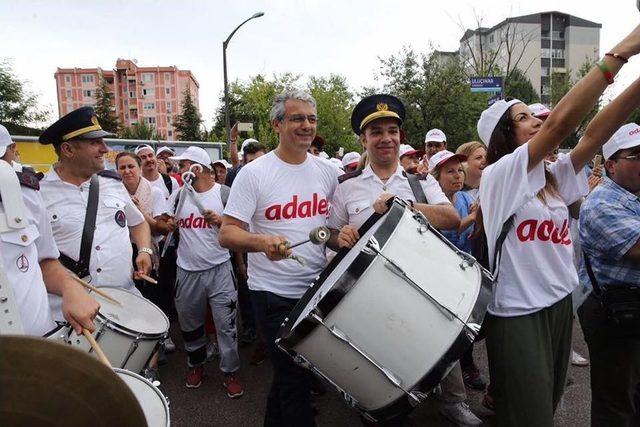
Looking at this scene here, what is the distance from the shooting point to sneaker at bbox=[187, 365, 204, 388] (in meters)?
4.41

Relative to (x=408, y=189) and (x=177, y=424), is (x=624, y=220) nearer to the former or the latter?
(x=408, y=189)

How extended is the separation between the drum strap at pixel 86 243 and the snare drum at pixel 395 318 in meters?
1.87

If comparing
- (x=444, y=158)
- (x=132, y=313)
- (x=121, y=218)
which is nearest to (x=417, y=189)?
(x=444, y=158)

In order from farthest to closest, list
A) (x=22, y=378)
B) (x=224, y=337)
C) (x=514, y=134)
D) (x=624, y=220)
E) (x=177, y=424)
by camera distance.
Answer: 1. (x=224, y=337)
2. (x=177, y=424)
3. (x=624, y=220)
4. (x=514, y=134)
5. (x=22, y=378)

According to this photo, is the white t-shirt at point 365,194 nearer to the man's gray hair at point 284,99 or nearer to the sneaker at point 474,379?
the man's gray hair at point 284,99

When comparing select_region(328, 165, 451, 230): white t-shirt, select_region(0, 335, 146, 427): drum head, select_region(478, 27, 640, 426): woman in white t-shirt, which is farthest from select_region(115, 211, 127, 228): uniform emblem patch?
select_region(0, 335, 146, 427): drum head

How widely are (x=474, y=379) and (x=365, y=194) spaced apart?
2.28 metres

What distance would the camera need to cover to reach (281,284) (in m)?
2.81

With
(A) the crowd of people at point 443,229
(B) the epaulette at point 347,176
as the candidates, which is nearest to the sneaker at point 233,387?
(A) the crowd of people at point 443,229

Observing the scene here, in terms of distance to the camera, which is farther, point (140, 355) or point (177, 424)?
point (177, 424)

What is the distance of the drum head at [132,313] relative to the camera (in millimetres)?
2645

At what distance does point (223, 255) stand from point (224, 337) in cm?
77

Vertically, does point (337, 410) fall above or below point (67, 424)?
below

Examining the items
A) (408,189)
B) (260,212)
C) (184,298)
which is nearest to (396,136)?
(408,189)
